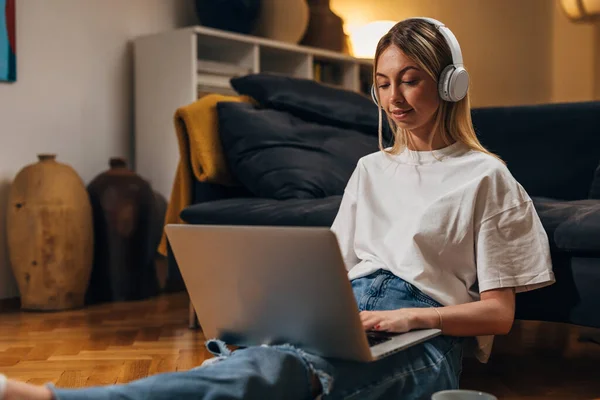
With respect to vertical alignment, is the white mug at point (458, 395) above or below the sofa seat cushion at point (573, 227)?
below

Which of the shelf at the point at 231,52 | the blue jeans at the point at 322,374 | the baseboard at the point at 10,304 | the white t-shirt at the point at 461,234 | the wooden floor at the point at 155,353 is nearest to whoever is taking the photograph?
the blue jeans at the point at 322,374

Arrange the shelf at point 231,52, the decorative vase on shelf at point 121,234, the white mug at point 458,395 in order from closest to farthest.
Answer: the white mug at point 458,395 < the decorative vase on shelf at point 121,234 < the shelf at point 231,52

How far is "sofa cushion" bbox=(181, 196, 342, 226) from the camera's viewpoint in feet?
7.24

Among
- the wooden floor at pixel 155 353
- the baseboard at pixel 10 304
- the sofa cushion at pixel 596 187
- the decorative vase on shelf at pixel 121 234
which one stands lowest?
the baseboard at pixel 10 304

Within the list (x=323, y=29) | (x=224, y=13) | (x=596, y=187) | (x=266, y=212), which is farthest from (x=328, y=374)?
(x=323, y=29)

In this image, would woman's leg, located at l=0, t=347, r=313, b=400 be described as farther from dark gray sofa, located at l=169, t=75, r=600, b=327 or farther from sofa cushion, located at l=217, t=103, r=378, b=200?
sofa cushion, located at l=217, t=103, r=378, b=200

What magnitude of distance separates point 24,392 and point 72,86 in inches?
106

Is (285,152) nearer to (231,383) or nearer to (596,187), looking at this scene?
(596,187)

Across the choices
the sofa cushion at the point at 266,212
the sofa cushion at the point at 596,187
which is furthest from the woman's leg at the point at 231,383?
the sofa cushion at the point at 596,187

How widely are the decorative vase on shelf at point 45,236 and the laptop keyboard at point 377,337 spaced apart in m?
2.10

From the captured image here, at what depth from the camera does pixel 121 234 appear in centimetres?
328

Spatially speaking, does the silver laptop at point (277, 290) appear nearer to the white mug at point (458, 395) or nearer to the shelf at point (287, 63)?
the white mug at point (458, 395)

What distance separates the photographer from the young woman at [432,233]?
1295 millimetres

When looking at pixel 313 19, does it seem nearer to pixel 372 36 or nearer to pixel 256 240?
pixel 372 36
